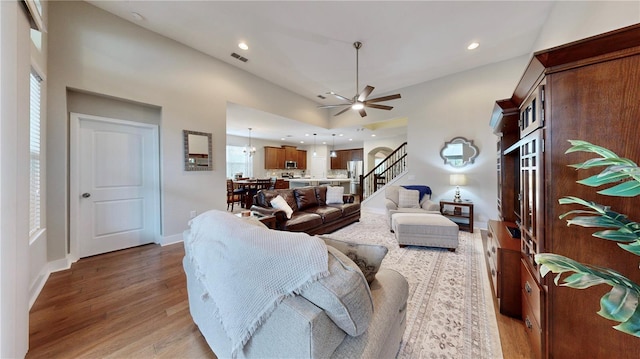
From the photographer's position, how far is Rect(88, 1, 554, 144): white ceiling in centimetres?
278

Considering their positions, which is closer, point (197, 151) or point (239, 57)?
point (197, 151)

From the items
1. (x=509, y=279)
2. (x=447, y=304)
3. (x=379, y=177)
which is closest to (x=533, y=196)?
(x=509, y=279)

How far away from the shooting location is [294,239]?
98 cm

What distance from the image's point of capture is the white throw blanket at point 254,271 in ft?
2.85

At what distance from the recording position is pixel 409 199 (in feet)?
15.1

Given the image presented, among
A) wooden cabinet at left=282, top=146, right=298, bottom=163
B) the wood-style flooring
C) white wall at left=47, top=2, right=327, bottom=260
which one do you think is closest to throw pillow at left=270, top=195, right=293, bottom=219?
white wall at left=47, top=2, right=327, bottom=260

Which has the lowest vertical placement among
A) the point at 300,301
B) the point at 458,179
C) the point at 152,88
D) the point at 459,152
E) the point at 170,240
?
the point at 170,240

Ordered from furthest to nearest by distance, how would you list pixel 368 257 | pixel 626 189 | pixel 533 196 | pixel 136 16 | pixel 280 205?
pixel 280 205 < pixel 136 16 < pixel 533 196 < pixel 368 257 < pixel 626 189

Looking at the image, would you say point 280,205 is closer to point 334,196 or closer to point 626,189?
point 334,196

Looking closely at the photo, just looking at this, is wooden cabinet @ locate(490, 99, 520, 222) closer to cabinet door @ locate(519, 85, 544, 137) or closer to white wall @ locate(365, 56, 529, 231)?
cabinet door @ locate(519, 85, 544, 137)

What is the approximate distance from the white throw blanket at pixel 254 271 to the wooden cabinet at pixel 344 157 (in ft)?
30.7

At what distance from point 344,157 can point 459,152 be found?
20.2 ft

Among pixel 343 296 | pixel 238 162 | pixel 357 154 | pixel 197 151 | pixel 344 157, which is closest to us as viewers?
pixel 343 296

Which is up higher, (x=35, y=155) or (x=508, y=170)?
(x=35, y=155)
